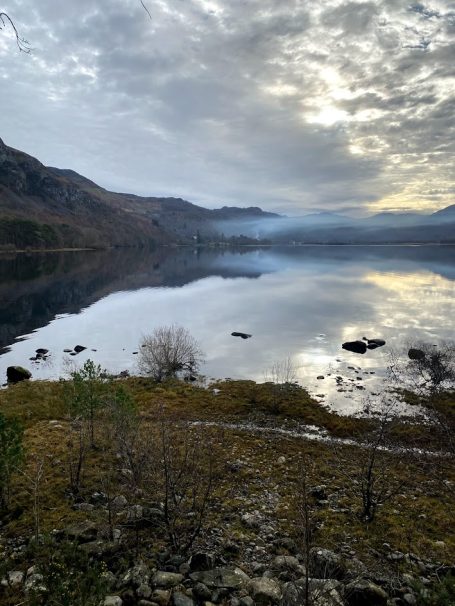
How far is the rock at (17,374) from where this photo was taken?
41.2 m

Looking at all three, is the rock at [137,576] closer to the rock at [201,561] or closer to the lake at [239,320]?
the rock at [201,561]

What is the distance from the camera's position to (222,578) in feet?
34.8

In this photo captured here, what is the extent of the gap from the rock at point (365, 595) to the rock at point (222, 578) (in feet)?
8.88

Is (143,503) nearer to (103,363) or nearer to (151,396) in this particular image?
(151,396)

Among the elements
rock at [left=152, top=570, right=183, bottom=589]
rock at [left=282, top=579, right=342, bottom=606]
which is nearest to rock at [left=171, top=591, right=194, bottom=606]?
rock at [left=152, top=570, right=183, bottom=589]

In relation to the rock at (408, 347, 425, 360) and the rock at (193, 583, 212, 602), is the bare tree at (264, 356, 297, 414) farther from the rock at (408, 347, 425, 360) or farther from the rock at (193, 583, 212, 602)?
the rock at (193, 583, 212, 602)

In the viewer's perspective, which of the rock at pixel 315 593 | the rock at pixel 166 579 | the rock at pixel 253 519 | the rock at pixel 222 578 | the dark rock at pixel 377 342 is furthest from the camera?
the dark rock at pixel 377 342

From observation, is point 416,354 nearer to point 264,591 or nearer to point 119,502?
point 119,502

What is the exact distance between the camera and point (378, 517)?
50.5ft

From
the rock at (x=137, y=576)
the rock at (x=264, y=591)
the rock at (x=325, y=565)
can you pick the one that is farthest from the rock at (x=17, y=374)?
the rock at (x=325, y=565)

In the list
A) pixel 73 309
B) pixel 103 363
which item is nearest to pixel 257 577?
pixel 103 363

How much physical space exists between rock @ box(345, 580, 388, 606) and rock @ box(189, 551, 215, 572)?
3767 mm

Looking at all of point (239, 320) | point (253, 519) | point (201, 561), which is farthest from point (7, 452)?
point (239, 320)

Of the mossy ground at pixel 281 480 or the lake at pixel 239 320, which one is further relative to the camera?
the lake at pixel 239 320
